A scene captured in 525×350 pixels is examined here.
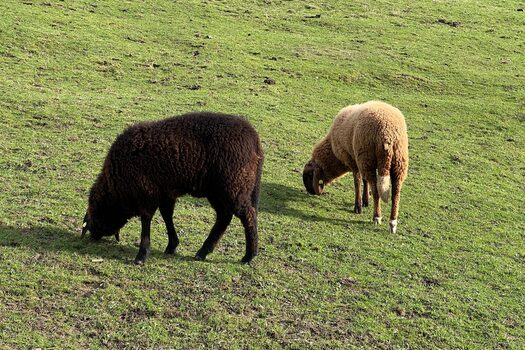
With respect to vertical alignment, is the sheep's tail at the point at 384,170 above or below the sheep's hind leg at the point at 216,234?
above

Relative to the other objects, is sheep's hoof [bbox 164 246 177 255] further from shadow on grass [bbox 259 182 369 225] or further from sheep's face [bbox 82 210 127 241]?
shadow on grass [bbox 259 182 369 225]

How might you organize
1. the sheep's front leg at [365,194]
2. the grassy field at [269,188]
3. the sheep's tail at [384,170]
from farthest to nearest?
the sheep's front leg at [365,194]
the sheep's tail at [384,170]
the grassy field at [269,188]

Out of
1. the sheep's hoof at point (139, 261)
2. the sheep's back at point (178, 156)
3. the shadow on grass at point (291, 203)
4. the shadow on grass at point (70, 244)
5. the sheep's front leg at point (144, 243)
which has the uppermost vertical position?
the sheep's back at point (178, 156)

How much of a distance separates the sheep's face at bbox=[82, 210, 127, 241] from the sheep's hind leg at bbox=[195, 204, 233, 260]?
1.04m

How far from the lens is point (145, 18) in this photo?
21.4 metres

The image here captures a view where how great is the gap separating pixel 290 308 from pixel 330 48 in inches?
620

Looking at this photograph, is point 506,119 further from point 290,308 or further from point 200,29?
point 290,308

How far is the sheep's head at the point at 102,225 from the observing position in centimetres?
756

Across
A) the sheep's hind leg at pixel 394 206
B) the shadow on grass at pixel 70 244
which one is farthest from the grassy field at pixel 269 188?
the sheep's hind leg at pixel 394 206

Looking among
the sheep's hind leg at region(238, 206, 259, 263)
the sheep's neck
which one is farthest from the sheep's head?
the sheep's neck

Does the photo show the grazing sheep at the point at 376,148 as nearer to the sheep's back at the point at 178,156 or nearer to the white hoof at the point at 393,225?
the white hoof at the point at 393,225

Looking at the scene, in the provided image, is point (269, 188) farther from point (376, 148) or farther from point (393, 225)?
point (393, 225)

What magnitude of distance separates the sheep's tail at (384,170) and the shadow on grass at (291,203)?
732mm

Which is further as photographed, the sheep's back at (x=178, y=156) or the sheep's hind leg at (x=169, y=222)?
the sheep's hind leg at (x=169, y=222)
